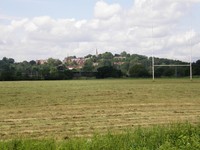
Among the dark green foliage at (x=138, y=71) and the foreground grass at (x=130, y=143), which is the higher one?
the dark green foliage at (x=138, y=71)

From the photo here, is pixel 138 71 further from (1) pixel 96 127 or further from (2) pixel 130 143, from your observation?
(2) pixel 130 143

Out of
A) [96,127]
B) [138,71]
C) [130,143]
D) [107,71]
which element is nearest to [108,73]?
[107,71]

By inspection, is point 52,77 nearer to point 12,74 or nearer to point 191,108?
point 12,74

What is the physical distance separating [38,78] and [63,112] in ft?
248

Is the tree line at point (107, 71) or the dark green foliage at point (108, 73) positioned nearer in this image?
the tree line at point (107, 71)

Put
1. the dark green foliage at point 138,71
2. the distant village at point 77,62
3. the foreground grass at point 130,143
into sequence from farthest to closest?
the distant village at point 77,62
the dark green foliage at point 138,71
the foreground grass at point 130,143

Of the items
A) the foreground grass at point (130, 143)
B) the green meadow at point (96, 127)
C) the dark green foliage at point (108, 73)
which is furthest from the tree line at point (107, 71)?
the foreground grass at point (130, 143)

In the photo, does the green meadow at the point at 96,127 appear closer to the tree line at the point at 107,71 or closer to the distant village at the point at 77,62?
the tree line at the point at 107,71

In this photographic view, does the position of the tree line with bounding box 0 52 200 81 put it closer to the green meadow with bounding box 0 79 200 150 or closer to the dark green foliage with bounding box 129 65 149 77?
the dark green foliage with bounding box 129 65 149 77

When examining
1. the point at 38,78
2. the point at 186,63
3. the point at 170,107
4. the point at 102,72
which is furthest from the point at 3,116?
the point at 102,72

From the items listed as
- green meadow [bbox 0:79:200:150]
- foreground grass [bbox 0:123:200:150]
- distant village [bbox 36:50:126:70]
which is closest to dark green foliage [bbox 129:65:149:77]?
distant village [bbox 36:50:126:70]

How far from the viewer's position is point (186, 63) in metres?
80.6

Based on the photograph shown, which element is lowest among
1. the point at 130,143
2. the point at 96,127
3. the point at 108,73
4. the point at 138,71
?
the point at 96,127

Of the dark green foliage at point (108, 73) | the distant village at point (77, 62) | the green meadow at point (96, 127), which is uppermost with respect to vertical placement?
the distant village at point (77, 62)
